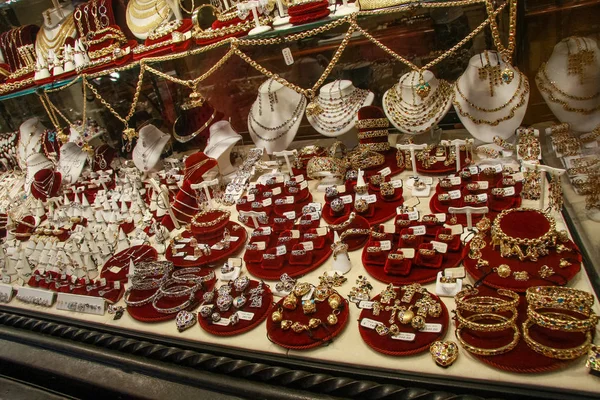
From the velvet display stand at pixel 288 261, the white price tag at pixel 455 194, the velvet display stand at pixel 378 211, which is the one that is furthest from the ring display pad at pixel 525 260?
the velvet display stand at pixel 288 261

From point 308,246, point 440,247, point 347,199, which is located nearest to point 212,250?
point 308,246

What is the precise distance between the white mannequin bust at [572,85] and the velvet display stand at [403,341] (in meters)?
1.05

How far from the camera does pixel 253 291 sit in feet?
5.41

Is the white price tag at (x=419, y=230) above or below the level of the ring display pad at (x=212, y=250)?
above

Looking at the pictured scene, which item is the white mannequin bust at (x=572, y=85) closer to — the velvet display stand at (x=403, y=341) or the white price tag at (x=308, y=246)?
the velvet display stand at (x=403, y=341)

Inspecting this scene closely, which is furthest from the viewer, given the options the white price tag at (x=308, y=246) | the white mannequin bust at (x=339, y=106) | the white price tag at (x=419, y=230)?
the white mannequin bust at (x=339, y=106)

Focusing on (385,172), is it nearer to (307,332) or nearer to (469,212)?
(469,212)

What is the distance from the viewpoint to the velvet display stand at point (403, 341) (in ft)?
4.13

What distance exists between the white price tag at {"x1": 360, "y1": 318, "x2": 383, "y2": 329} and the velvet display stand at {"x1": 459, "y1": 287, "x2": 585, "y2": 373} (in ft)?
0.81

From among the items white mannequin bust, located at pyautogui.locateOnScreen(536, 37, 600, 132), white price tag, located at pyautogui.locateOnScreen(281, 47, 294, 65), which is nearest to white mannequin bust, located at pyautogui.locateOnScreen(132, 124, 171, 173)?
white price tag, located at pyautogui.locateOnScreen(281, 47, 294, 65)

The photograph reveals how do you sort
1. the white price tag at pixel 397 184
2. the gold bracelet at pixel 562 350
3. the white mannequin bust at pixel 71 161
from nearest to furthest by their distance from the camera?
the gold bracelet at pixel 562 350 → the white price tag at pixel 397 184 → the white mannequin bust at pixel 71 161

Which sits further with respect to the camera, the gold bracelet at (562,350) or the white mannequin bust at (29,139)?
the white mannequin bust at (29,139)

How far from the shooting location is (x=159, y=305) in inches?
69.3

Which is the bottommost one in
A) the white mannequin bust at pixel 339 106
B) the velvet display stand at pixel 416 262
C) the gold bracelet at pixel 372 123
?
the velvet display stand at pixel 416 262
